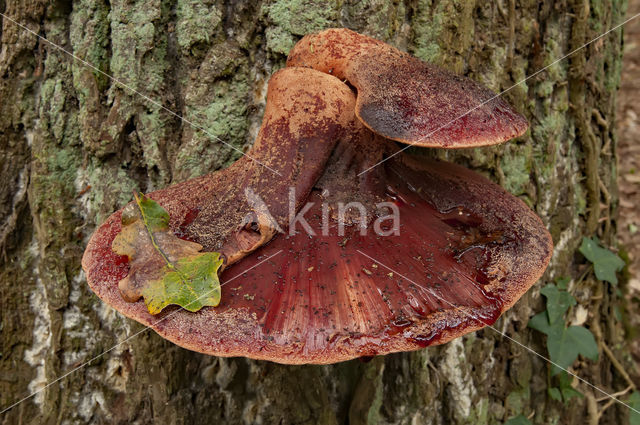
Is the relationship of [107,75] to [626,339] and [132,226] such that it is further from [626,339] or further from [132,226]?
[626,339]

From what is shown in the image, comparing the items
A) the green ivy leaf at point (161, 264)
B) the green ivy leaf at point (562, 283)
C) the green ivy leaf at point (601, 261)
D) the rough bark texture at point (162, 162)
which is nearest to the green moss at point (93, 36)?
the rough bark texture at point (162, 162)

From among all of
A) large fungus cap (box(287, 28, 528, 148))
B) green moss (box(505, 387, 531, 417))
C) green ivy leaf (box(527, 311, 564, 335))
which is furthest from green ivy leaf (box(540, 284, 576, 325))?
large fungus cap (box(287, 28, 528, 148))

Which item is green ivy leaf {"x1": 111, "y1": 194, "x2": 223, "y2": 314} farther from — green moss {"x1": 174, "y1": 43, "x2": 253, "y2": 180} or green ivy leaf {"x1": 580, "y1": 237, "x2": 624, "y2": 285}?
green ivy leaf {"x1": 580, "y1": 237, "x2": 624, "y2": 285}

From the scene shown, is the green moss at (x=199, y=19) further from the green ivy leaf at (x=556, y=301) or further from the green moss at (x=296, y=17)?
the green ivy leaf at (x=556, y=301)

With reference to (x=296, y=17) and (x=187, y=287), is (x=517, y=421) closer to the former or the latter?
(x=187, y=287)

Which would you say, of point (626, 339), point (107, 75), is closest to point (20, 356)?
point (107, 75)
